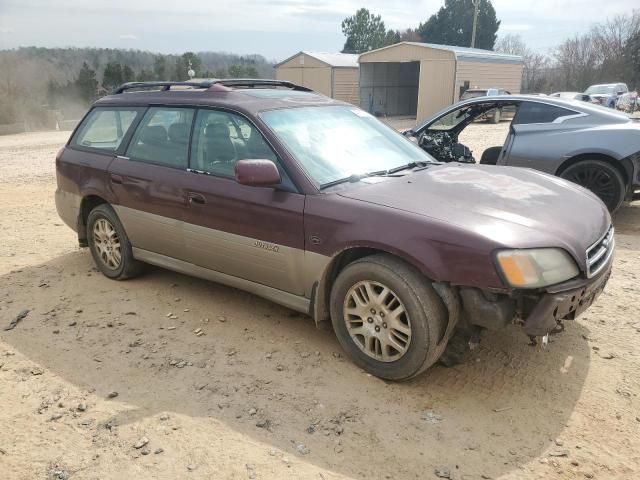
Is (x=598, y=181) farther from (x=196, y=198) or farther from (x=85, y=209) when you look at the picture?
(x=85, y=209)

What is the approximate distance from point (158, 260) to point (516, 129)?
4756 millimetres

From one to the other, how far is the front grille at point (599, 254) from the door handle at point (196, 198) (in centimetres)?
257

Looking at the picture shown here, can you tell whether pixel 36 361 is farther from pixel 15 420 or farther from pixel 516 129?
pixel 516 129

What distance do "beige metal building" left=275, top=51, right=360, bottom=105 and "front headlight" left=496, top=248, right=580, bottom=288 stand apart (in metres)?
A: 27.2

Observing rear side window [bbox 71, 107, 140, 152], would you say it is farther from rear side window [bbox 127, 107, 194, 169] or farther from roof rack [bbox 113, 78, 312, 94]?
roof rack [bbox 113, 78, 312, 94]

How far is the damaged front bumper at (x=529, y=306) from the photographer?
9.12 ft

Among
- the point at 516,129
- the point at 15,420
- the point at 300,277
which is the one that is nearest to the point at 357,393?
the point at 300,277

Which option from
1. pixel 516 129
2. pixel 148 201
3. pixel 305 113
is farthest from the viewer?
pixel 516 129

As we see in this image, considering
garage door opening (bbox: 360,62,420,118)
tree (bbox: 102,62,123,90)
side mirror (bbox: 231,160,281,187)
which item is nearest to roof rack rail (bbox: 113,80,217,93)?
side mirror (bbox: 231,160,281,187)

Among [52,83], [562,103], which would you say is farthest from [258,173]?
[52,83]

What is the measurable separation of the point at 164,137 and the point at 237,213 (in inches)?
45.8

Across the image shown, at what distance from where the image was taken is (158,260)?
4484 millimetres

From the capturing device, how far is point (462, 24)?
2119 inches

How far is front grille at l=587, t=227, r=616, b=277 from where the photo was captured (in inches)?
118
